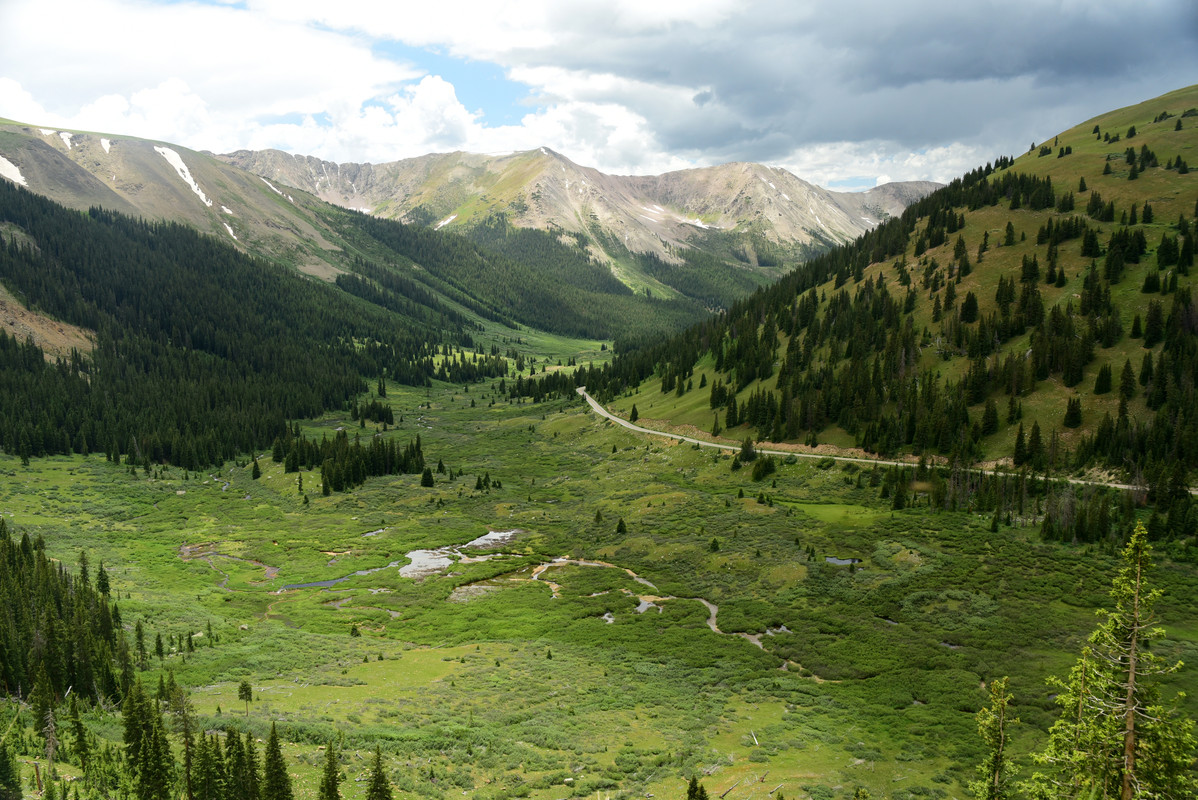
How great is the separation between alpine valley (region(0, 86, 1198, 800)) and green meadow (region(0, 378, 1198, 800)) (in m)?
0.44

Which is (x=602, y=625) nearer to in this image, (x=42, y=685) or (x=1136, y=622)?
(x=42, y=685)

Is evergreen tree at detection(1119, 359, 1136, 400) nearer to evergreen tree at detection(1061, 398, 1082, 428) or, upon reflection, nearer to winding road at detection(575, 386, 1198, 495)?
evergreen tree at detection(1061, 398, 1082, 428)

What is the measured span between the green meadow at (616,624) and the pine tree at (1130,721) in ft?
61.8

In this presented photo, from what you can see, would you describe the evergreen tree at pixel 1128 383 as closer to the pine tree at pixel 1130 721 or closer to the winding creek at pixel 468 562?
the winding creek at pixel 468 562

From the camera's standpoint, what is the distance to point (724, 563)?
8425 centimetres

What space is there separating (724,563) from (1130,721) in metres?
64.6

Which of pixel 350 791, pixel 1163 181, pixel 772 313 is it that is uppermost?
pixel 1163 181

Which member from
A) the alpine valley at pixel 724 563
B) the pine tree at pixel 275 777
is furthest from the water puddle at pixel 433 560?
the pine tree at pixel 275 777

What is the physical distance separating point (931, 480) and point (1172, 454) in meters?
28.8

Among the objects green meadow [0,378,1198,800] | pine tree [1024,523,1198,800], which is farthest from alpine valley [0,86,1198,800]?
green meadow [0,378,1198,800]

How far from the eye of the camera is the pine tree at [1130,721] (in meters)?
20.3

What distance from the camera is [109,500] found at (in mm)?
129500

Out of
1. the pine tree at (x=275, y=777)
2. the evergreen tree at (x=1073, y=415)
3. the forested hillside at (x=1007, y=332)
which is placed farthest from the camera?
the evergreen tree at (x=1073, y=415)

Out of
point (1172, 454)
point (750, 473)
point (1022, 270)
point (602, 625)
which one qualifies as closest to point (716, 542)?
point (602, 625)
